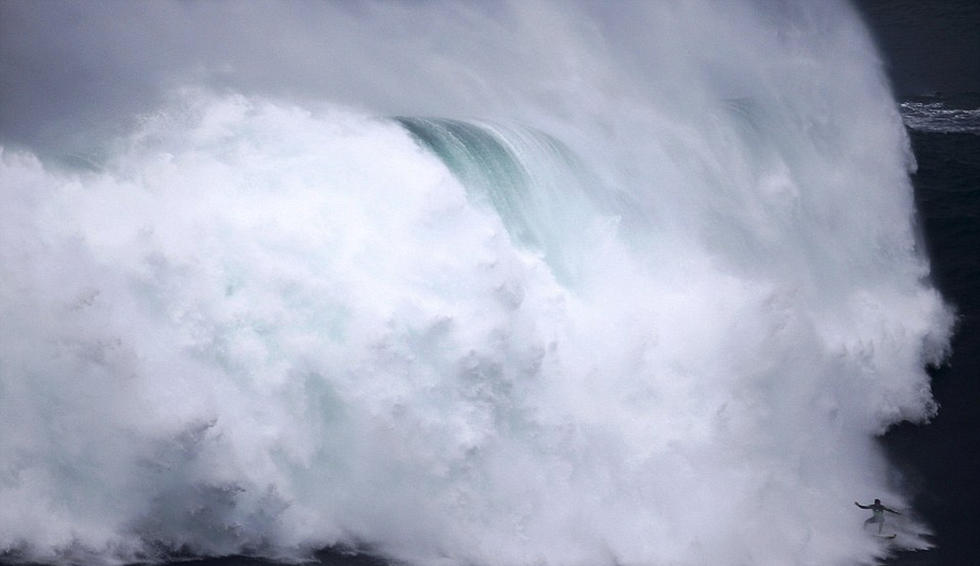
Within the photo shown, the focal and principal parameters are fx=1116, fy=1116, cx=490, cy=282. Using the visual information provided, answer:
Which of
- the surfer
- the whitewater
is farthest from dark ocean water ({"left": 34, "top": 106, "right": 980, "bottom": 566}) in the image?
the surfer

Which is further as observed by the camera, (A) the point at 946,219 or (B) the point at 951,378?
(A) the point at 946,219

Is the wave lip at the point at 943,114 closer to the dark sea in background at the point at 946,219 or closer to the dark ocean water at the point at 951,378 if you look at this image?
the dark sea in background at the point at 946,219

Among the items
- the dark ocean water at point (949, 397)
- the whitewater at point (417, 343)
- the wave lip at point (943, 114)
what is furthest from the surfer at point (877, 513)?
the wave lip at point (943, 114)

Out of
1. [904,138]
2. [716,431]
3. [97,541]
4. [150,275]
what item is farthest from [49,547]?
[904,138]

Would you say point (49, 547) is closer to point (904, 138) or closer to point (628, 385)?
point (628, 385)

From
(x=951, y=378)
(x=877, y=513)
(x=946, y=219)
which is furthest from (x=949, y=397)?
(x=946, y=219)

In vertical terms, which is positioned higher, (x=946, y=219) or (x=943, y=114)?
(x=943, y=114)

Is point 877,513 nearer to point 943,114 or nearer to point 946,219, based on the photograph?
point 946,219

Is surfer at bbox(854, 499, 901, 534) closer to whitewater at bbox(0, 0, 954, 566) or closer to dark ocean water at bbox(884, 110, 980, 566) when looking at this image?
whitewater at bbox(0, 0, 954, 566)

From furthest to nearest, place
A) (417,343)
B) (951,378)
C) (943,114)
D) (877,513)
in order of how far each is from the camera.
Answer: (943,114) < (951,378) < (877,513) < (417,343)
